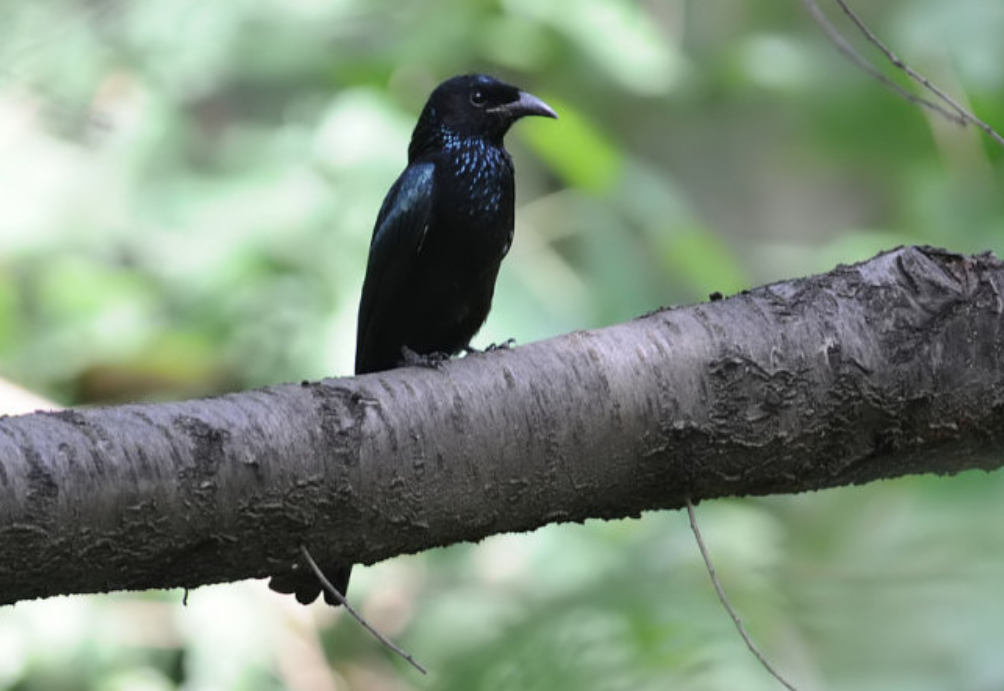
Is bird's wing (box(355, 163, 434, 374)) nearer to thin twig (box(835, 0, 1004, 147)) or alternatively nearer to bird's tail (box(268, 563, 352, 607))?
bird's tail (box(268, 563, 352, 607))

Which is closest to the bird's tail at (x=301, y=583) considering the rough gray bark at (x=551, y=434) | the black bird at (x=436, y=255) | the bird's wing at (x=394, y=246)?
the rough gray bark at (x=551, y=434)

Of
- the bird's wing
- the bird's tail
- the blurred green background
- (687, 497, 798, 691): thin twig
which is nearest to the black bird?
the bird's wing

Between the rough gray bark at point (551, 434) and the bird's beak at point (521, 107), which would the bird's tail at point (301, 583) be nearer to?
the rough gray bark at point (551, 434)

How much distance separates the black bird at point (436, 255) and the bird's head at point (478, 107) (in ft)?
0.42

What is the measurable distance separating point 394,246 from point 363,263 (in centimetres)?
89

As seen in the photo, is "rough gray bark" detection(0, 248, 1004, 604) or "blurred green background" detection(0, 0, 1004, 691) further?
"blurred green background" detection(0, 0, 1004, 691)

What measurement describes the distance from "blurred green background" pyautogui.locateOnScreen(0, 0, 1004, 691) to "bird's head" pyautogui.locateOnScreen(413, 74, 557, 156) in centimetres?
49

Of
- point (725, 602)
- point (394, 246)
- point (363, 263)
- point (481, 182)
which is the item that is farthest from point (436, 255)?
point (725, 602)

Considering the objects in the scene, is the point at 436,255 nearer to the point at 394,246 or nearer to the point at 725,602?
the point at 394,246

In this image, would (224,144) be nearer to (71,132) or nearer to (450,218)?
(71,132)

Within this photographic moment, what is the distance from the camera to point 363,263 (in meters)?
4.32

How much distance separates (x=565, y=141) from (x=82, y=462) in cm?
284

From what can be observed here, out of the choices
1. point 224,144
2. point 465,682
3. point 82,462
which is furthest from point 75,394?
point 82,462

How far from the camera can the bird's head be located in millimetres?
3795
